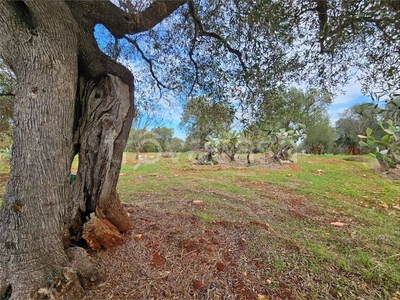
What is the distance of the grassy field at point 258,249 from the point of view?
4.81ft

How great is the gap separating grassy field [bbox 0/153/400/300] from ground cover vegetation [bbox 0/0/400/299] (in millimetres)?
386

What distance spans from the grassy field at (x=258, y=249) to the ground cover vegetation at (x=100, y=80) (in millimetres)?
386

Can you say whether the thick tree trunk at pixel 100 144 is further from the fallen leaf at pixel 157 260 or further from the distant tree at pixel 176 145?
the distant tree at pixel 176 145

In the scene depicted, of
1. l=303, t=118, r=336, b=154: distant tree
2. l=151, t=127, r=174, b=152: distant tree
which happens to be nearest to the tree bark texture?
l=151, t=127, r=174, b=152: distant tree

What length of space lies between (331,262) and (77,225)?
2.50 m

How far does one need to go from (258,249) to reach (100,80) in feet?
7.99

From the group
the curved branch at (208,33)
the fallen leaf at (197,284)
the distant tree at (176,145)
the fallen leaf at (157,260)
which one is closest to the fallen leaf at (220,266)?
the fallen leaf at (197,284)

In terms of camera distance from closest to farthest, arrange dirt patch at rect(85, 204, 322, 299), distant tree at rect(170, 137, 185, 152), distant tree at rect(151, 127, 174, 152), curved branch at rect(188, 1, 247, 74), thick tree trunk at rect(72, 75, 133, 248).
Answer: dirt patch at rect(85, 204, 322, 299) < thick tree trunk at rect(72, 75, 133, 248) < curved branch at rect(188, 1, 247, 74) < distant tree at rect(151, 127, 174, 152) < distant tree at rect(170, 137, 185, 152)

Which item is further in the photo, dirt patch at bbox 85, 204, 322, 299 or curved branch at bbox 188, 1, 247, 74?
curved branch at bbox 188, 1, 247, 74

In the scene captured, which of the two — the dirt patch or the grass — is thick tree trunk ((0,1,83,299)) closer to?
the dirt patch

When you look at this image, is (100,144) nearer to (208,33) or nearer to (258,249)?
(258,249)

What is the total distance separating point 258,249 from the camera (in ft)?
6.46

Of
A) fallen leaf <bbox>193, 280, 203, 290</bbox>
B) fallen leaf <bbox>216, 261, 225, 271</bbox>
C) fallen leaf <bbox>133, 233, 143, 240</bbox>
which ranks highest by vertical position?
fallen leaf <bbox>133, 233, 143, 240</bbox>

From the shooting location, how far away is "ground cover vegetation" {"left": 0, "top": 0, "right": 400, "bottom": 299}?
1341mm
